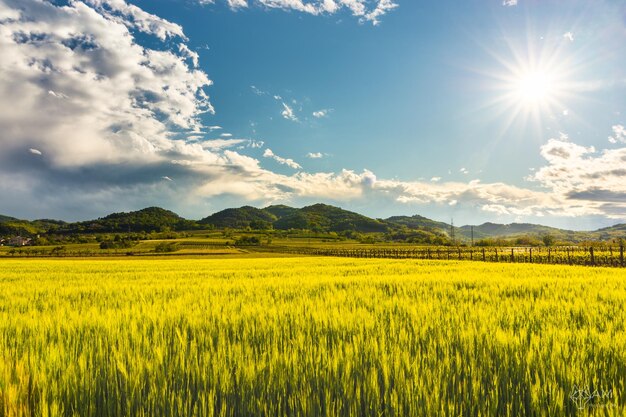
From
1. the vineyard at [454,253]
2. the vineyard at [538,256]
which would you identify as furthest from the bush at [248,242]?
the vineyard at [538,256]

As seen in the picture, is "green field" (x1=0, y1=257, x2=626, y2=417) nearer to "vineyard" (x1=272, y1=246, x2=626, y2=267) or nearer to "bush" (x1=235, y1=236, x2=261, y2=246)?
"vineyard" (x1=272, y1=246, x2=626, y2=267)

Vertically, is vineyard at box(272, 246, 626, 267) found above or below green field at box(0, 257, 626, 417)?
below

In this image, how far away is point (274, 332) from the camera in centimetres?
436

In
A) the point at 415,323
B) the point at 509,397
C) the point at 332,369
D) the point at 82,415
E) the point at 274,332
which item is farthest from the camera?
the point at 415,323

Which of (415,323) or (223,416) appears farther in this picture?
(415,323)

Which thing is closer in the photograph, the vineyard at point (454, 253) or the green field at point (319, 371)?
the green field at point (319, 371)

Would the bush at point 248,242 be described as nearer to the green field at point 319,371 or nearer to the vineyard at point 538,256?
the vineyard at point 538,256

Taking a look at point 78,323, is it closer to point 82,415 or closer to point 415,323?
point 82,415

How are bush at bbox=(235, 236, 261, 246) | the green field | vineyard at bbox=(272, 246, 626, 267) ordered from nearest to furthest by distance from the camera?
1. the green field
2. vineyard at bbox=(272, 246, 626, 267)
3. bush at bbox=(235, 236, 261, 246)

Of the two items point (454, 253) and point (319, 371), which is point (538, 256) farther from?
point (319, 371)

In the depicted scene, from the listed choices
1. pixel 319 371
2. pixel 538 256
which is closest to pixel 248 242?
pixel 538 256

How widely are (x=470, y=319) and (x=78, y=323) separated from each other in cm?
574

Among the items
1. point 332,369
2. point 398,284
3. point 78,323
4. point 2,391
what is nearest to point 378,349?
point 332,369

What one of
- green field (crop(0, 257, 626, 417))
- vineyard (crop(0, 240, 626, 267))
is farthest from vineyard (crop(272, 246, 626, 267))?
green field (crop(0, 257, 626, 417))
